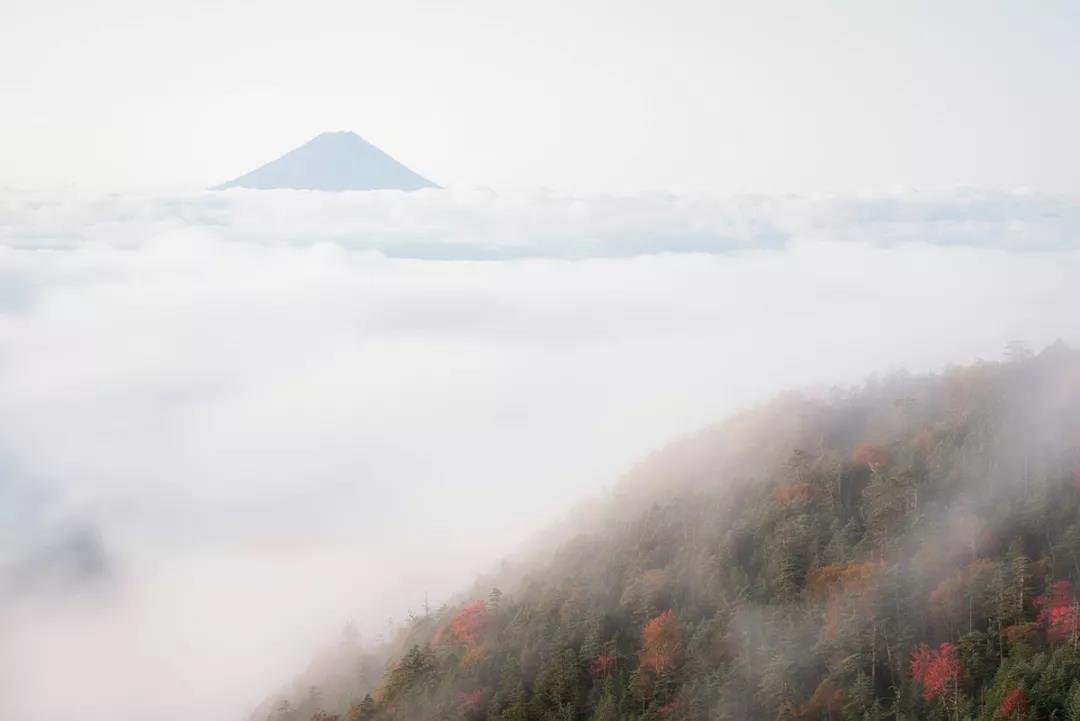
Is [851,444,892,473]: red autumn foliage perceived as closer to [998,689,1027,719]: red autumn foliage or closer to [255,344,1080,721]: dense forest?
[255,344,1080,721]: dense forest

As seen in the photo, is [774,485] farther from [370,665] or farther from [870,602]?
[370,665]

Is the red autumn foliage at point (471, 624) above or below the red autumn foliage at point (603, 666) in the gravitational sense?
below

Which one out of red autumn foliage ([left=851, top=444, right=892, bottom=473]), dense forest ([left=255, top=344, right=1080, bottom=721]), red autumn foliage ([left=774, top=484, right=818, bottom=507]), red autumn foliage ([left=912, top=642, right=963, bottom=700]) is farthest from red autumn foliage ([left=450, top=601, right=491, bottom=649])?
red autumn foliage ([left=912, top=642, right=963, bottom=700])

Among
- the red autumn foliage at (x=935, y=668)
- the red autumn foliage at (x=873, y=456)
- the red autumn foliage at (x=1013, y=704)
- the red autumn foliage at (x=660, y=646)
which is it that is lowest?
the red autumn foliage at (x=660, y=646)

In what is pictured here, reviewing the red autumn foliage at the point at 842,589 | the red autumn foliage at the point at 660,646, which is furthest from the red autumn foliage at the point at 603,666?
the red autumn foliage at the point at 842,589

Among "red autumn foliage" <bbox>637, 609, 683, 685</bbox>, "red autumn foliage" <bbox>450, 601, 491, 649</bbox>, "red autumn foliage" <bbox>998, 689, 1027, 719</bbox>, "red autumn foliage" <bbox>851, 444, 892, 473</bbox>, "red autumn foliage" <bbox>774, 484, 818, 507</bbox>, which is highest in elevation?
"red autumn foliage" <bbox>851, 444, 892, 473</bbox>

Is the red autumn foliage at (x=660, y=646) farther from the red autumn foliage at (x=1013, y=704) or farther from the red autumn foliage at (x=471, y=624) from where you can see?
the red autumn foliage at (x=1013, y=704)
